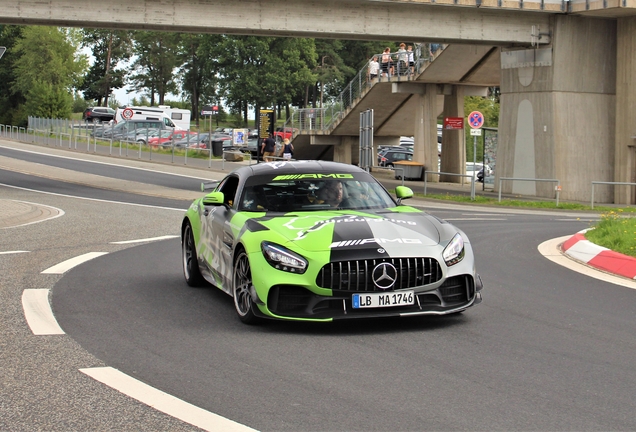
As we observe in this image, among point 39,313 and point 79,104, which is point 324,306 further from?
point 79,104

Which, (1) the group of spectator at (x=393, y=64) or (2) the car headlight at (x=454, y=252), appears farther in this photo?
(1) the group of spectator at (x=393, y=64)

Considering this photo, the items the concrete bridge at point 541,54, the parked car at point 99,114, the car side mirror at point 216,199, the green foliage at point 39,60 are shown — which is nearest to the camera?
the car side mirror at point 216,199

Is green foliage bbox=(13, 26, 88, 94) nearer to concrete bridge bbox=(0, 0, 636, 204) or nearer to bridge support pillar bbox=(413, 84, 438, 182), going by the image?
bridge support pillar bbox=(413, 84, 438, 182)

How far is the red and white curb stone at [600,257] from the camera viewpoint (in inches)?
445

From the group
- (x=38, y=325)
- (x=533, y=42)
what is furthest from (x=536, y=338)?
(x=533, y=42)

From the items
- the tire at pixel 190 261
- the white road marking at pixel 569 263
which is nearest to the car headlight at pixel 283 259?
the tire at pixel 190 261

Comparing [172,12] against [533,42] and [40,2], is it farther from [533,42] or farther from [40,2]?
[533,42]

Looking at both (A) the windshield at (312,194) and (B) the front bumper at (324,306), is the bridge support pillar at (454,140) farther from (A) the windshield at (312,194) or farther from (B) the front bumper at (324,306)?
(B) the front bumper at (324,306)

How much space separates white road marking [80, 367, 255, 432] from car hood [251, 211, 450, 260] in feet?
6.73

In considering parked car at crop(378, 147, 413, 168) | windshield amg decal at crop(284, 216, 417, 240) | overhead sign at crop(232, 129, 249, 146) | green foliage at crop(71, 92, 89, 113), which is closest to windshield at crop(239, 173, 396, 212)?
windshield amg decal at crop(284, 216, 417, 240)

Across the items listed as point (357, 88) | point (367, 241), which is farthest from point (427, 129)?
point (367, 241)

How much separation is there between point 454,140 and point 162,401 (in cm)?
4422

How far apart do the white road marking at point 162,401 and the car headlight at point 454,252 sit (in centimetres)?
296

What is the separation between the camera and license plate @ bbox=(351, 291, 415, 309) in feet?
24.6
